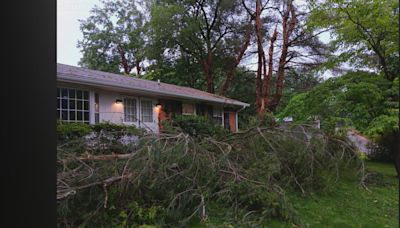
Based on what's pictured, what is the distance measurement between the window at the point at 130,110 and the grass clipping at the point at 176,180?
321cm

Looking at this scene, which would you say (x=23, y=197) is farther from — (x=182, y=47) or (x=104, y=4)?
(x=104, y=4)

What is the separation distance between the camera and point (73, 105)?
210 inches

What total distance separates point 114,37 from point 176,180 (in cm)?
818

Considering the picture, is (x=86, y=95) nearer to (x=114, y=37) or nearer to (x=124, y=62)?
(x=124, y=62)

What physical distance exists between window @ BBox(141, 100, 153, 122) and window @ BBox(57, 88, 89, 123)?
61.7 inches

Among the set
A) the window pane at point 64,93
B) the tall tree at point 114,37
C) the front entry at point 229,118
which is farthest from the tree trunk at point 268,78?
the window pane at point 64,93

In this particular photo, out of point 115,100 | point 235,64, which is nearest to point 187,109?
point 235,64

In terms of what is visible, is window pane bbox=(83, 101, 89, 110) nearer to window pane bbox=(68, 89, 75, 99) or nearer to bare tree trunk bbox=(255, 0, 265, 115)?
window pane bbox=(68, 89, 75, 99)

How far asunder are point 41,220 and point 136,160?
63.6 inches

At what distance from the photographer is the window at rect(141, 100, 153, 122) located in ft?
22.9

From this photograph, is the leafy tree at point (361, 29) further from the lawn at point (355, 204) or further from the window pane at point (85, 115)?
the window pane at point (85, 115)

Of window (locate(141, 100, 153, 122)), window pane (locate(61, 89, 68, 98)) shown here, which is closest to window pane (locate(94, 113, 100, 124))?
window pane (locate(61, 89, 68, 98))

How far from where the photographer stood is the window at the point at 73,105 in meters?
5.16

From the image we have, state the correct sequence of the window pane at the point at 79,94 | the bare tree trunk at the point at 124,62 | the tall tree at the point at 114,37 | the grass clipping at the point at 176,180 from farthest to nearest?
the bare tree trunk at the point at 124,62, the tall tree at the point at 114,37, the window pane at the point at 79,94, the grass clipping at the point at 176,180
